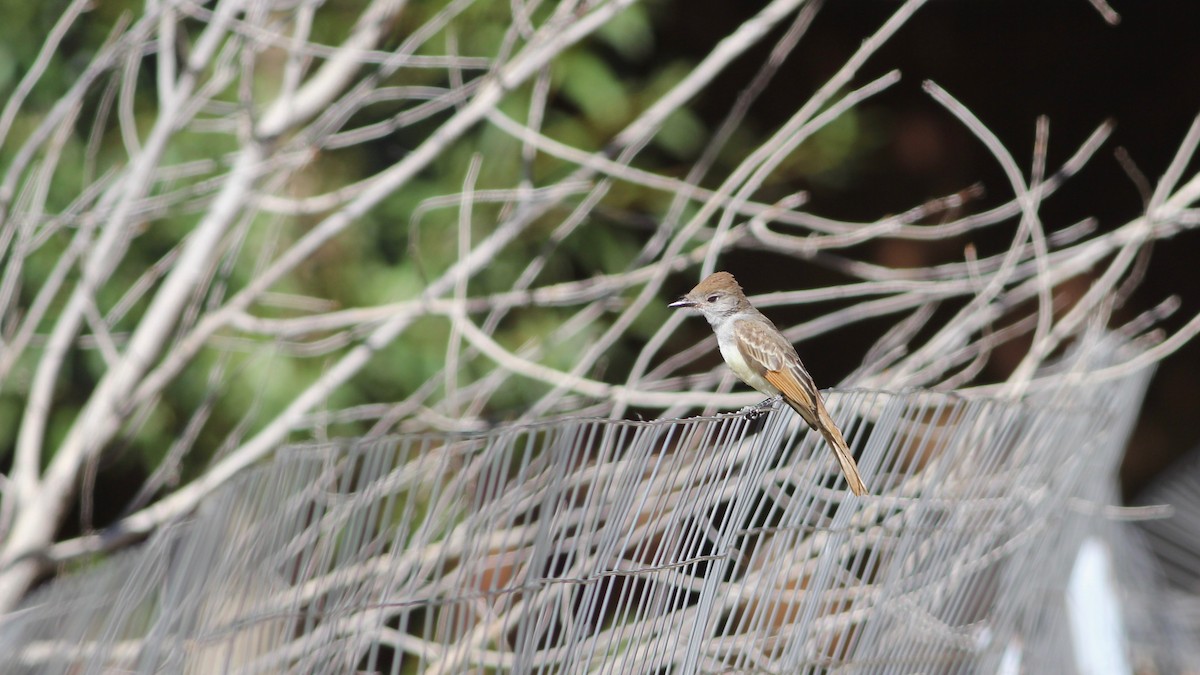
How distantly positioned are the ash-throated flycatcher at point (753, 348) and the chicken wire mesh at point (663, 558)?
89mm

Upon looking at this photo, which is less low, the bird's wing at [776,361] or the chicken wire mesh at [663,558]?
the bird's wing at [776,361]

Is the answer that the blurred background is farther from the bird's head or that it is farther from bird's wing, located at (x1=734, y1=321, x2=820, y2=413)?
bird's wing, located at (x1=734, y1=321, x2=820, y2=413)

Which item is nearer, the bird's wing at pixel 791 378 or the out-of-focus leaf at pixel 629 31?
the bird's wing at pixel 791 378

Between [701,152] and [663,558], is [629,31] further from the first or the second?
[663,558]

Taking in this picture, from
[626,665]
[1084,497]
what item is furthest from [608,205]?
[626,665]

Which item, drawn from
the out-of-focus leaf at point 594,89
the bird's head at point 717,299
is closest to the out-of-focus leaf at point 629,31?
the out-of-focus leaf at point 594,89

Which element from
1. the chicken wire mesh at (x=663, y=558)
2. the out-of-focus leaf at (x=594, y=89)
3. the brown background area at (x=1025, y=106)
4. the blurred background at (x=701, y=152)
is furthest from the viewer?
the brown background area at (x=1025, y=106)

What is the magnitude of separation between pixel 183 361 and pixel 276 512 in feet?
5.58

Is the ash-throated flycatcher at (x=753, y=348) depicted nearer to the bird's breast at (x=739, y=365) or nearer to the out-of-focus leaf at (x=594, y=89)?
the bird's breast at (x=739, y=365)

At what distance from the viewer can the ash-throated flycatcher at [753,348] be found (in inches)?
107

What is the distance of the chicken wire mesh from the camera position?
1.91 m

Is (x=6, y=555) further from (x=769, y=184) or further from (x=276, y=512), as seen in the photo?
(x=769, y=184)

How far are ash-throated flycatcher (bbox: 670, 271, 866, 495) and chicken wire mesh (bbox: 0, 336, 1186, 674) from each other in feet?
0.29

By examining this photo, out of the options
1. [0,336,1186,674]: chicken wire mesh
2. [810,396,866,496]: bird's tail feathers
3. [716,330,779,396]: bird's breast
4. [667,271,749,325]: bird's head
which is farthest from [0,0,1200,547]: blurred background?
[810,396,866,496]: bird's tail feathers
